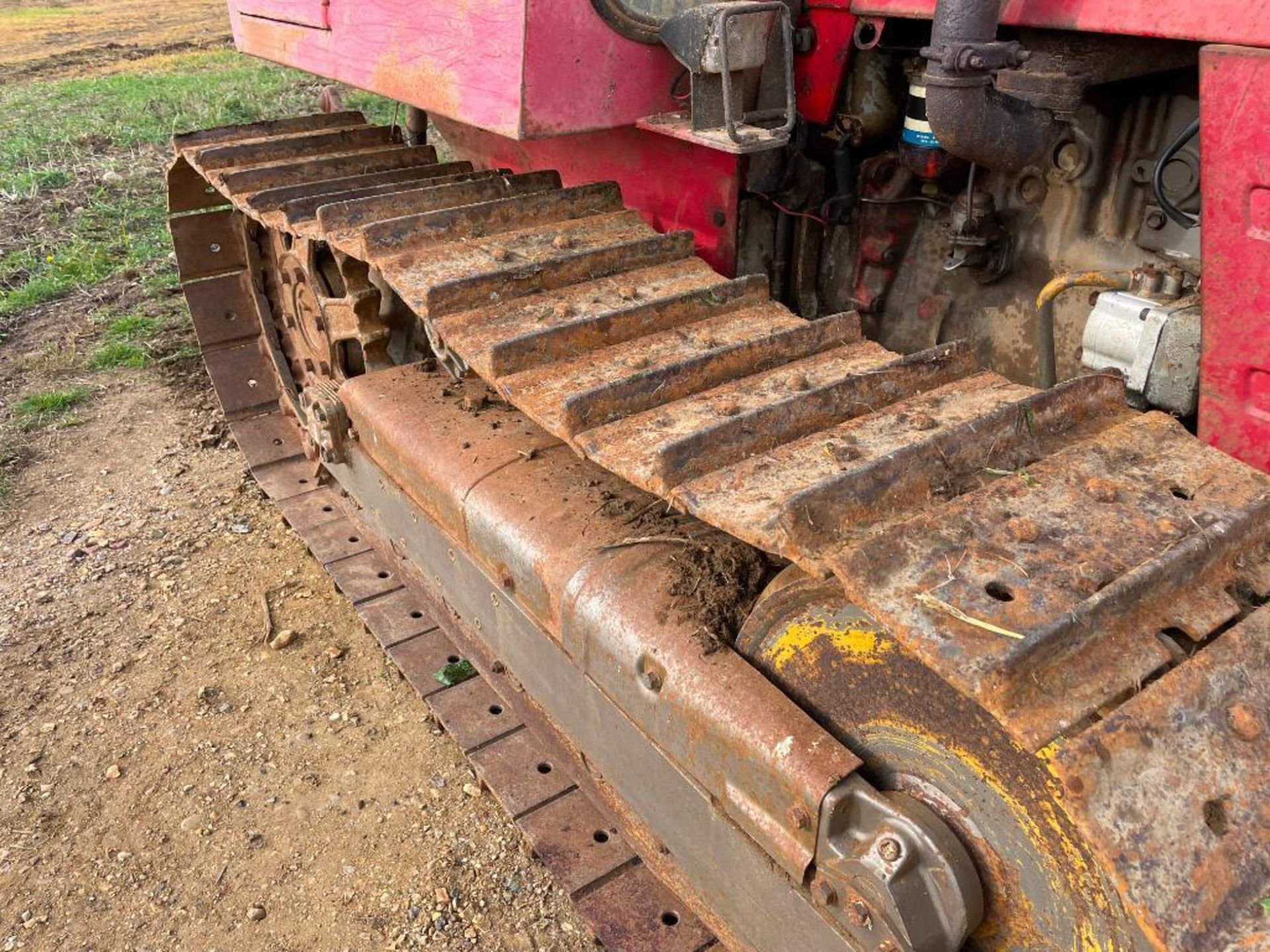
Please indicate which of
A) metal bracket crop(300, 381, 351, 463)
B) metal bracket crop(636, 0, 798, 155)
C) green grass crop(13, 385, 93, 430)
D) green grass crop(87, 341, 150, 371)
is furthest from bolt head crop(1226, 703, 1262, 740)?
green grass crop(87, 341, 150, 371)

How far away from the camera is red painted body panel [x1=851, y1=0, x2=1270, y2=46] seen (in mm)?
1668

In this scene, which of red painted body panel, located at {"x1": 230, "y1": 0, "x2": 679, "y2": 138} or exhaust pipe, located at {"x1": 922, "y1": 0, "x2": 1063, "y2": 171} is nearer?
exhaust pipe, located at {"x1": 922, "y1": 0, "x2": 1063, "y2": 171}

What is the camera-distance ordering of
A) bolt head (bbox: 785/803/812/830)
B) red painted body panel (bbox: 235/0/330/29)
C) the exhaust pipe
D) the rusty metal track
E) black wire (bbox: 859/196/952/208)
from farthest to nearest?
1. red painted body panel (bbox: 235/0/330/29)
2. black wire (bbox: 859/196/952/208)
3. the rusty metal track
4. the exhaust pipe
5. bolt head (bbox: 785/803/812/830)

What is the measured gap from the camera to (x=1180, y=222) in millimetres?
2023

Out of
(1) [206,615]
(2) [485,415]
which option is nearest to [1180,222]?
(2) [485,415]

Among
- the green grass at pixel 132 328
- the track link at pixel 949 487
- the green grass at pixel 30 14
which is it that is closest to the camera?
the track link at pixel 949 487

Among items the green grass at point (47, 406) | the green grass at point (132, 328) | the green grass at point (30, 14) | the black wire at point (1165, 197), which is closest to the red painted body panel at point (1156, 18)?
the black wire at point (1165, 197)

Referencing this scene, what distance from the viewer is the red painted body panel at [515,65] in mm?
2293

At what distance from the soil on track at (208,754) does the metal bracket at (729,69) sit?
164 centimetres

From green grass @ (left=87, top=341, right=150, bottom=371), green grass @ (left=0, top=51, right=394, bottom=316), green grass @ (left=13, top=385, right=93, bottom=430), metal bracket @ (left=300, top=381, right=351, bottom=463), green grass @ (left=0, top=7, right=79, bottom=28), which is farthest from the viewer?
green grass @ (left=0, top=7, right=79, bottom=28)

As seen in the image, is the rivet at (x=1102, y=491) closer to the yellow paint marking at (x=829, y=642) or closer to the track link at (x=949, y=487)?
the track link at (x=949, y=487)

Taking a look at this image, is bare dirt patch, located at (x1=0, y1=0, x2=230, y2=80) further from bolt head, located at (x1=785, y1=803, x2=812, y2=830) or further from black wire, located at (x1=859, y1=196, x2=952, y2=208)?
bolt head, located at (x1=785, y1=803, x2=812, y2=830)

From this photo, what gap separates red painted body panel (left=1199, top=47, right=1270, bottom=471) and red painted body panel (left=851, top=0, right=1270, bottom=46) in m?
0.03

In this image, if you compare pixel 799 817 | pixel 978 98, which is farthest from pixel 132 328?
pixel 799 817
